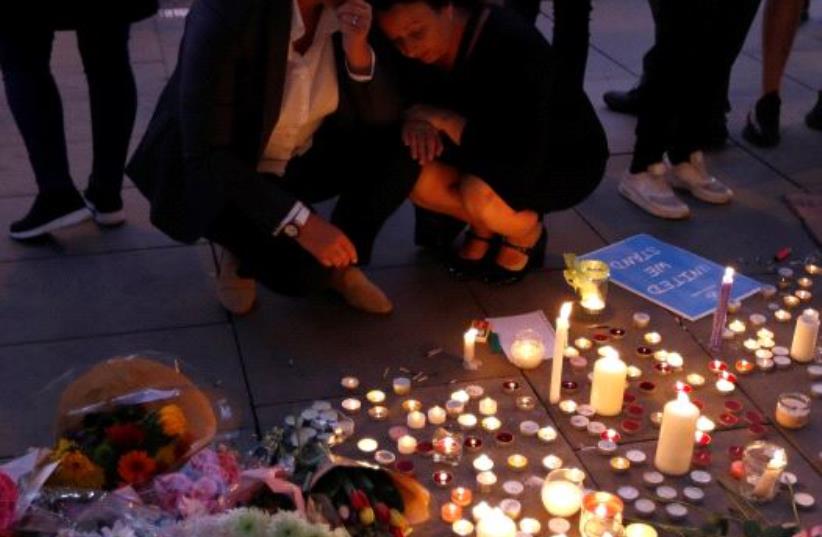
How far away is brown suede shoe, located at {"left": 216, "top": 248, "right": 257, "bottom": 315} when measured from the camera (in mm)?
2846

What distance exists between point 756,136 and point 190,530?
2948mm

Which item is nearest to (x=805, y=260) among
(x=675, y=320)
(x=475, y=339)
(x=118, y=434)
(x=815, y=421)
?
(x=675, y=320)

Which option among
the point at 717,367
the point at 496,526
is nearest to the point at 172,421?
the point at 496,526

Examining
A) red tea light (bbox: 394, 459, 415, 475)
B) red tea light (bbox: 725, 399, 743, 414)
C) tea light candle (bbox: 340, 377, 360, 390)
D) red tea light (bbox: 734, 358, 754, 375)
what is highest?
red tea light (bbox: 394, 459, 415, 475)

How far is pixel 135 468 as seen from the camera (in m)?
1.89

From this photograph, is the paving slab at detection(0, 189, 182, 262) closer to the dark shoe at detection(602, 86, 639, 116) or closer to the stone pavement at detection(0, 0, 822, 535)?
the stone pavement at detection(0, 0, 822, 535)

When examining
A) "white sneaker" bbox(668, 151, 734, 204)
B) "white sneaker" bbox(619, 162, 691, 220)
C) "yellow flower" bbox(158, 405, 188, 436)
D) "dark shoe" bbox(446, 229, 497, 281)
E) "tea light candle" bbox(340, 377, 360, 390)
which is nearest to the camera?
"yellow flower" bbox(158, 405, 188, 436)

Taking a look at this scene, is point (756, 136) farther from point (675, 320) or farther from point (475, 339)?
point (475, 339)

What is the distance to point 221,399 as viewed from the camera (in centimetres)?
230

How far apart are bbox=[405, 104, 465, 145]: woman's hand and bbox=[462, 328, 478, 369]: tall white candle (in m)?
0.51

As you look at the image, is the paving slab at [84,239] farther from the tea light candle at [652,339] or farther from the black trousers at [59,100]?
the tea light candle at [652,339]

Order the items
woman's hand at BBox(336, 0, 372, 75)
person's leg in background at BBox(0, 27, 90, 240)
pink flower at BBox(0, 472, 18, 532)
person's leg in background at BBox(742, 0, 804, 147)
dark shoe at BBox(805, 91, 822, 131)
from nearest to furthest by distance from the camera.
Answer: pink flower at BBox(0, 472, 18, 532) < woman's hand at BBox(336, 0, 372, 75) < person's leg in background at BBox(0, 27, 90, 240) < person's leg in background at BBox(742, 0, 804, 147) < dark shoe at BBox(805, 91, 822, 131)

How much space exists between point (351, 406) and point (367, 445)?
144 mm

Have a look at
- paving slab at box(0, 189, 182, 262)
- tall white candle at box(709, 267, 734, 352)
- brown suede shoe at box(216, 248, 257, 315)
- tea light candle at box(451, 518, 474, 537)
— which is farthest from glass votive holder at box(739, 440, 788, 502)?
paving slab at box(0, 189, 182, 262)
